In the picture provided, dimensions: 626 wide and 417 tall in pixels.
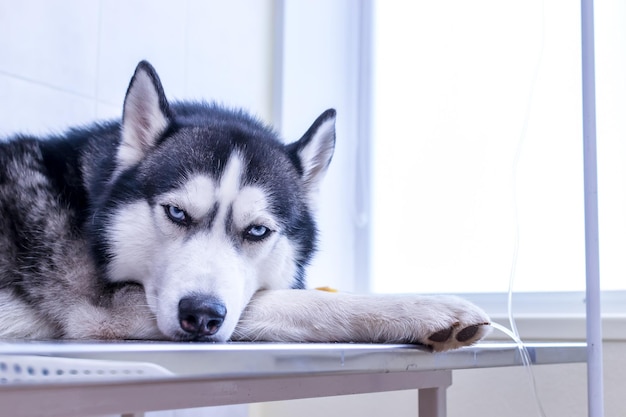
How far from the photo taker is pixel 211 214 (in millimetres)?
1212

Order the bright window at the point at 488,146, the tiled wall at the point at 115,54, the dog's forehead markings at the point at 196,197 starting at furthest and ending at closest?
1. the bright window at the point at 488,146
2. the tiled wall at the point at 115,54
3. the dog's forehead markings at the point at 196,197

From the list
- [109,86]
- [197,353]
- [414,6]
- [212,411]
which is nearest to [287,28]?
[414,6]

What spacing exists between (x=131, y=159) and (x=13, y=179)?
21 cm

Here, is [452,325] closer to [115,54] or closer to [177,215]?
[177,215]

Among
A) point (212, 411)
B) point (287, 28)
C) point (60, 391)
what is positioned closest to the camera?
point (60, 391)

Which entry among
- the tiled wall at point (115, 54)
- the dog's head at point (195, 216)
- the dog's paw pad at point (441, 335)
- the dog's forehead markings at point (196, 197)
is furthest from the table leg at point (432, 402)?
the tiled wall at point (115, 54)

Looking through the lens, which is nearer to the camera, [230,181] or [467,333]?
[467,333]

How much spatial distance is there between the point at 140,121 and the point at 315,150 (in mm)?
362

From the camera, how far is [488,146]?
7.48 ft

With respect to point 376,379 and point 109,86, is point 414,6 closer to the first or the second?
point 109,86

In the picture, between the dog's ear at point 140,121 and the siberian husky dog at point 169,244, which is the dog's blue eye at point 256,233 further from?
the dog's ear at point 140,121

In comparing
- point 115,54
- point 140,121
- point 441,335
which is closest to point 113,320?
point 140,121

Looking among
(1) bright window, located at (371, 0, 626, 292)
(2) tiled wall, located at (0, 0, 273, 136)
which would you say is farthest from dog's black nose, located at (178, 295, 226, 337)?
(1) bright window, located at (371, 0, 626, 292)

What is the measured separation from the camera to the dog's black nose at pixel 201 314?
3.46ft
